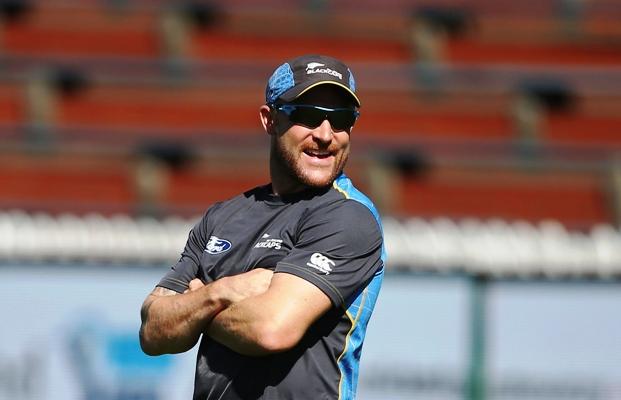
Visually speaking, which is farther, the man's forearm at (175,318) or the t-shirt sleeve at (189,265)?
the t-shirt sleeve at (189,265)

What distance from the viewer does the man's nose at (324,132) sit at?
2939mm

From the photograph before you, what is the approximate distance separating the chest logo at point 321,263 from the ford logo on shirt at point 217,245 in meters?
0.29

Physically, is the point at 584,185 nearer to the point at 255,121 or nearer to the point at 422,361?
the point at 255,121

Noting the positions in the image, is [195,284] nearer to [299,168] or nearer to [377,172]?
[299,168]

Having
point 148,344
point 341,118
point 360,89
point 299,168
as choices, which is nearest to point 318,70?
point 341,118

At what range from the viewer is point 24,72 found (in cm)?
1176

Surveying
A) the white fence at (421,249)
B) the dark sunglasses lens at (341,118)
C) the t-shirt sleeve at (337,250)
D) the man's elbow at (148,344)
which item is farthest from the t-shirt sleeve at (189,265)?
the white fence at (421,249)

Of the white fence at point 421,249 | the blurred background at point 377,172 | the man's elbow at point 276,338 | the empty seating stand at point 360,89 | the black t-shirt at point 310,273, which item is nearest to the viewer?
the man's elbow at point 276,338

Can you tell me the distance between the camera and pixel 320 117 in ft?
9.73

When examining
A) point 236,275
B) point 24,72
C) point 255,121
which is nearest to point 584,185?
point 255,121

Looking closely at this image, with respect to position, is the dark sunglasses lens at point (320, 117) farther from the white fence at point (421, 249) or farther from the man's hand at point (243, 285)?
the white fence at point (421, 249)

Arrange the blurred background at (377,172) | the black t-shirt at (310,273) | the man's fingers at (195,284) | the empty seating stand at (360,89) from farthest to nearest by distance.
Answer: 1. the empty seating stand at (360,89)
2. the blurred background at (377,172)
3. the man's fingers at (195,284)
4. the black t-shirt at (310,273)

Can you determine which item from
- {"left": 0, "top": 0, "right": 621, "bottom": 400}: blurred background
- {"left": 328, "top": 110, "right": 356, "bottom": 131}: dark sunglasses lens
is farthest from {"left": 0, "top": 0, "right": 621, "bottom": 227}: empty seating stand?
{"left": 328, "top": 110, "right": 356, "bottom": 131}: dark sunglasses lens

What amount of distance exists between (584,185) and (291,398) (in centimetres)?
807
